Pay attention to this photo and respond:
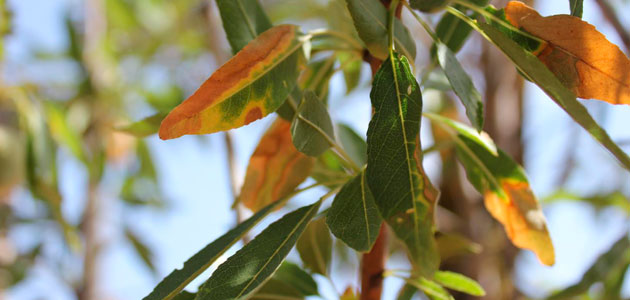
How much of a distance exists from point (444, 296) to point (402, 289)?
93 mm

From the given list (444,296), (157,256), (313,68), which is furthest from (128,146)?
(444,296)

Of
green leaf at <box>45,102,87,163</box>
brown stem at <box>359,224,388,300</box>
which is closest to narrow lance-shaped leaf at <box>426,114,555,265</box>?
brown stem at <box>359,224,388,300</box>

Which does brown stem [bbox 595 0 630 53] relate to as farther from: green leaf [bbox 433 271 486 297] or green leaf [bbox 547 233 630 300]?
green leaf [bbox 433 271 486 297]

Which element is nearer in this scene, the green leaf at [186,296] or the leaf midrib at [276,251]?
the leaf midrib at [276,251]

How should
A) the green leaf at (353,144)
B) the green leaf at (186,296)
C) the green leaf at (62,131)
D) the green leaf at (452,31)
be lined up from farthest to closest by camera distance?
the green leaf at (62,131) → the green leaf at (353,144) → the green leaf at (452,31) → the green leaf at (186,296)

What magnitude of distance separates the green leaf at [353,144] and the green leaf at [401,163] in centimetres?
28

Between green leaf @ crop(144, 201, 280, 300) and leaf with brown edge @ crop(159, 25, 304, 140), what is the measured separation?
0.09 m

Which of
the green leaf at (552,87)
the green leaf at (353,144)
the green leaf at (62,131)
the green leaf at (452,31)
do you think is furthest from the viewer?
the green leaf at (62,131)

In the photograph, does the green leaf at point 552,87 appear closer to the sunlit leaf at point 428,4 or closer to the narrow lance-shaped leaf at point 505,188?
the sunlit leaf at point 428,4

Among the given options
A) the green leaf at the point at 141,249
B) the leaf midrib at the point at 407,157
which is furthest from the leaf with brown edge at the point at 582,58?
the green leaf at the point at 141,249

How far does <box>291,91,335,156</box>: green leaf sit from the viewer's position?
1.60ft

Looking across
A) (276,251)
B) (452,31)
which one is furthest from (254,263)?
(452,31)

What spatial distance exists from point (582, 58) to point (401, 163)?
0.16 metres

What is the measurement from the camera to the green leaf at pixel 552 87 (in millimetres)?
418
